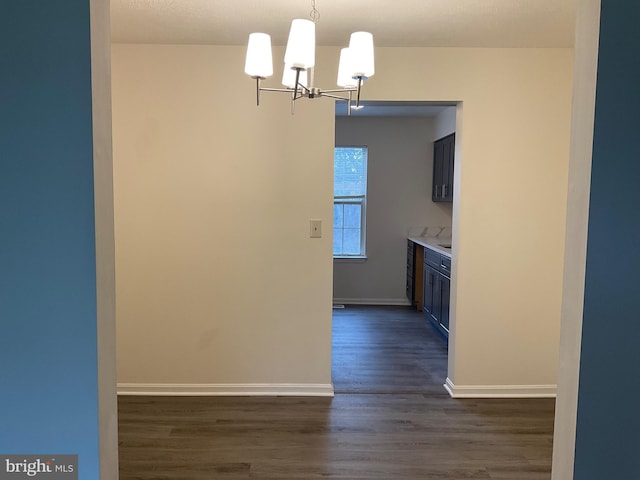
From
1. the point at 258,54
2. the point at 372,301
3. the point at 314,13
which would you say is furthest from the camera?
the point at 372,301

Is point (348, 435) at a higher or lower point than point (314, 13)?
lower

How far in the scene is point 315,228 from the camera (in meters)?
3.11

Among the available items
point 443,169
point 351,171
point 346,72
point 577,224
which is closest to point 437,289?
point 443,169

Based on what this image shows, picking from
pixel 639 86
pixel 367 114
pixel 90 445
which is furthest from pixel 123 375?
pixel 367 114

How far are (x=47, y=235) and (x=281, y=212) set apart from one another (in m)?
2.10

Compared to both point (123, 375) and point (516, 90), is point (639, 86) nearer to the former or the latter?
point (516, 90)

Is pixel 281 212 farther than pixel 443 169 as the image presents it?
No

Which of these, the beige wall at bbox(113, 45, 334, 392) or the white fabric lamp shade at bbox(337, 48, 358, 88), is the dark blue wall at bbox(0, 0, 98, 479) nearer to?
the white fabric lamp shade at bbox(337, 48, 358, 88)

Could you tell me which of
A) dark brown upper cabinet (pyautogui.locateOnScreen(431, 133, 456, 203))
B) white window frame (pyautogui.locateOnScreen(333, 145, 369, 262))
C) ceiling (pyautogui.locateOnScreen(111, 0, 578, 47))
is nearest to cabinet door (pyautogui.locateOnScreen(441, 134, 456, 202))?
dark brown upper cabinet (pyautogui.locateOnScreen(431, 133, 456, 203))

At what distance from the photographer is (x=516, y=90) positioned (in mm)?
3049

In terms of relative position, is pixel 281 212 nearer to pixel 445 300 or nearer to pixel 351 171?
pixel 445 300

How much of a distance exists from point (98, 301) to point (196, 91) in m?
2.30

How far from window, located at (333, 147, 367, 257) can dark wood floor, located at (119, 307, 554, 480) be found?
111 inches

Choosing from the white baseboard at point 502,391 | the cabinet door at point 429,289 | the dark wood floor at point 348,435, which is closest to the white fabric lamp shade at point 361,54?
the dark wood floor at point 348,435
